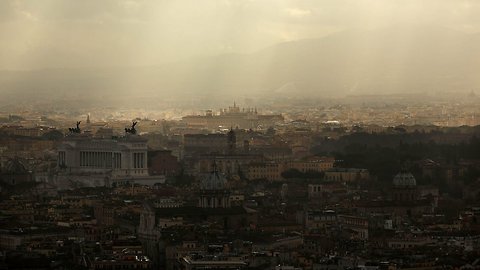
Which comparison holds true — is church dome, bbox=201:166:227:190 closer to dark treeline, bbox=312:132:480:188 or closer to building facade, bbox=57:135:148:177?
dark treeline, bbox=312:132:480:188

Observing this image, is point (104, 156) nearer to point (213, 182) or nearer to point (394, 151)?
point (394, 151)

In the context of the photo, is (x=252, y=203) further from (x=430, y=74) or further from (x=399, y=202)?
(x=430, y=74)

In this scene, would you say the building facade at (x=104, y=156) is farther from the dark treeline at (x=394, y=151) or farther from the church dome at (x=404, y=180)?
the church dome at (x=404, y=180)

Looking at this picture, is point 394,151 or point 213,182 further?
point 394,151

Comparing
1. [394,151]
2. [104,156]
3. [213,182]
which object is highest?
[213,182]

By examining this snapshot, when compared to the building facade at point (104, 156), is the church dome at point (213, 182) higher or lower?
higher

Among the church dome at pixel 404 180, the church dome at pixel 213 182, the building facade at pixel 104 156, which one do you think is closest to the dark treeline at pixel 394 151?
the church dome at pixel 404 180

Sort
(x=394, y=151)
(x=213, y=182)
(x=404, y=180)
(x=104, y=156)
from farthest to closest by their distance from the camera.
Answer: (x=394, y=151) → (x=104, y=156) → (x=404, y=180) → (x=213, y=182)

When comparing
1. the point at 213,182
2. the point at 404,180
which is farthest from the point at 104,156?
the point at 213,182

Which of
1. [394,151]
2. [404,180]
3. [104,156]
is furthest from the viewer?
[394,151]
